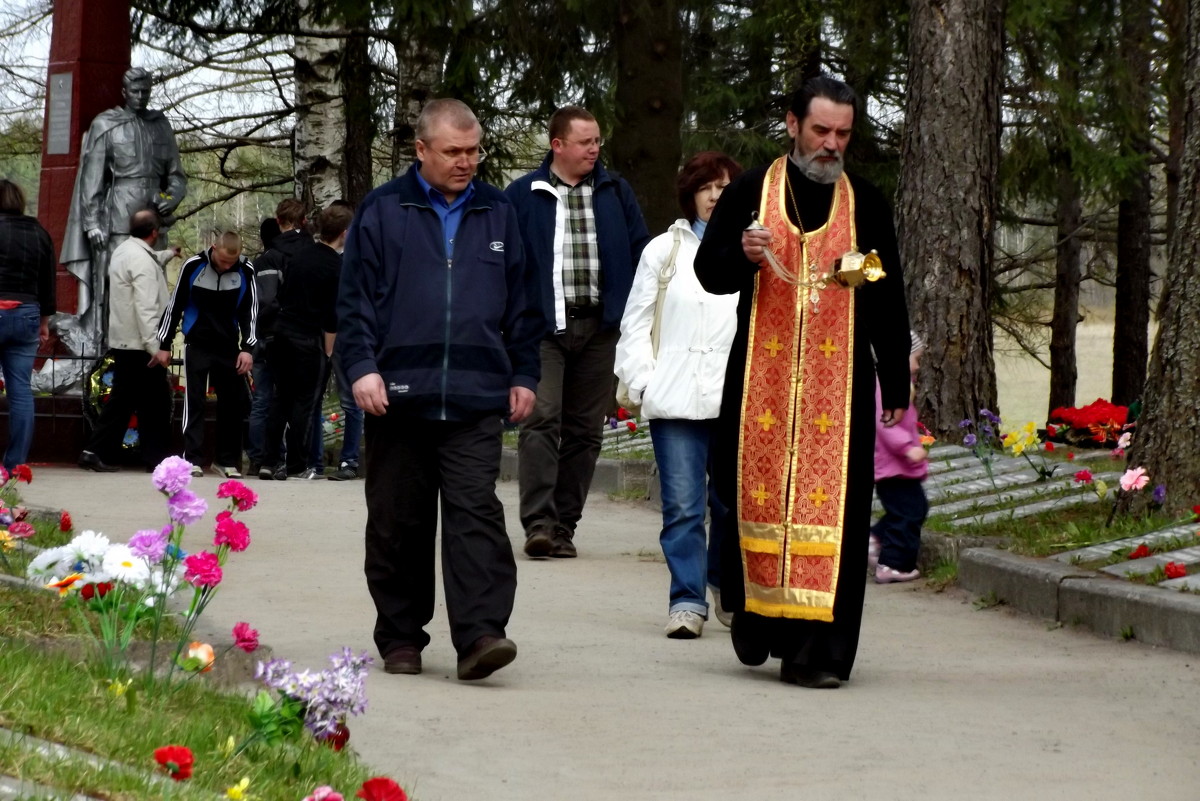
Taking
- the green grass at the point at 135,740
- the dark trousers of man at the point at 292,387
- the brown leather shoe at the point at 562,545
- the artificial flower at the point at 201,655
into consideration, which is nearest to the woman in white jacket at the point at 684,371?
the brown leather shoe at the point at 562,545

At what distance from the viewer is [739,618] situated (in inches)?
254

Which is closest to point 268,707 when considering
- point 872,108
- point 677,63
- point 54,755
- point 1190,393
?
point 54,755

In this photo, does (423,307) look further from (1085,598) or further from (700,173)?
(1085,598)

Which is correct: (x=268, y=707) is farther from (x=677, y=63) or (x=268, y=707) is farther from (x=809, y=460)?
(x=677, y=63)

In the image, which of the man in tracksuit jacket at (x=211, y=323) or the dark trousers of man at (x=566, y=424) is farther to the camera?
the man in tracksuit jacket at (x=211, y=323)

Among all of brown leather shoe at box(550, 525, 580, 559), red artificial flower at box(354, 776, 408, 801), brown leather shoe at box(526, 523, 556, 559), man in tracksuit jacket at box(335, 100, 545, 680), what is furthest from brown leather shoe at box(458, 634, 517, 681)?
brown leather shoe at box(550, 525, 580, 559)

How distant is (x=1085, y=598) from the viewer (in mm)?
7480

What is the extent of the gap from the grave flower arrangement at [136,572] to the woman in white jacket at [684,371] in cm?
266

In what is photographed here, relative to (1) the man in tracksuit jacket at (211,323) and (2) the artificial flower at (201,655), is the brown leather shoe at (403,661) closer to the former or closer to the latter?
(2) the artificial flower at (201,655)

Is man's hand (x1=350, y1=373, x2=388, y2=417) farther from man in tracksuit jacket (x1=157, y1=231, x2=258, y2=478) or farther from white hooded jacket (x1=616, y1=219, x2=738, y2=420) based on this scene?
man in tracksuit jacket (x1=157, y1=231, x2=258, y2=478)

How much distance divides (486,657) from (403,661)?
385 millimetres

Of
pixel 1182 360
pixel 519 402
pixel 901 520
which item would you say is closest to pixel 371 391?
pixel 519 402

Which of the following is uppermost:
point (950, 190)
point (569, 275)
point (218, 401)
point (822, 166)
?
point (950, 190)

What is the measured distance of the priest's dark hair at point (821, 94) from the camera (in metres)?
6.17
